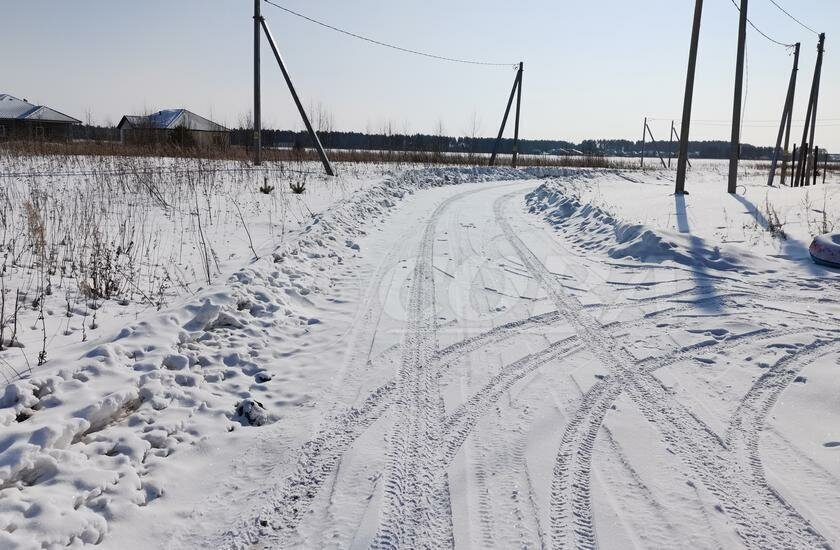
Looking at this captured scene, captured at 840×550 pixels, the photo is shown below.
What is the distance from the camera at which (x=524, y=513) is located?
250cm

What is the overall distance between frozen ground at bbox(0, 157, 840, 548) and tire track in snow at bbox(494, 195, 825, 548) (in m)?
0.01

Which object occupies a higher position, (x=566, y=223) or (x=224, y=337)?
(x=566, y=223)

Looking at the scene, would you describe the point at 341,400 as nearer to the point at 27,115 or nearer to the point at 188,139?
the point at 188,139

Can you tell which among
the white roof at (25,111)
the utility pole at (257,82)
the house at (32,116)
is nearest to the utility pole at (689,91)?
the utility pole at (257,82)

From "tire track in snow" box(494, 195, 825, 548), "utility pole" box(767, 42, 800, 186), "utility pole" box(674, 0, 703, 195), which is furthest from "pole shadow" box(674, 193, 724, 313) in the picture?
"utility pole" box(767, 42, 800, 186)

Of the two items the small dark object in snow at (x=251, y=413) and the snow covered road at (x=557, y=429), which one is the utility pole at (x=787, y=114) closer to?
the snow covered road at (x=557, y=429)

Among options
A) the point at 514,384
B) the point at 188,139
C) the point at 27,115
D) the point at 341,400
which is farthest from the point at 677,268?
the point at 27,115

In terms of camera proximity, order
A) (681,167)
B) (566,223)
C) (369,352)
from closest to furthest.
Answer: (369,352) < (566,223) < (681,167)

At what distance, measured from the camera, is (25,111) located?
45.0m

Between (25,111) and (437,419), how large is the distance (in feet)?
184

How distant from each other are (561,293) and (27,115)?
5358 centimetres

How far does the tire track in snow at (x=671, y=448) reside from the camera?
237 cm

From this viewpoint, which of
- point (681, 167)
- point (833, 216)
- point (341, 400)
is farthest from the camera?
point (681, 167)

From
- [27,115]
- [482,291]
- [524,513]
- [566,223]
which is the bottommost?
[524,513]
